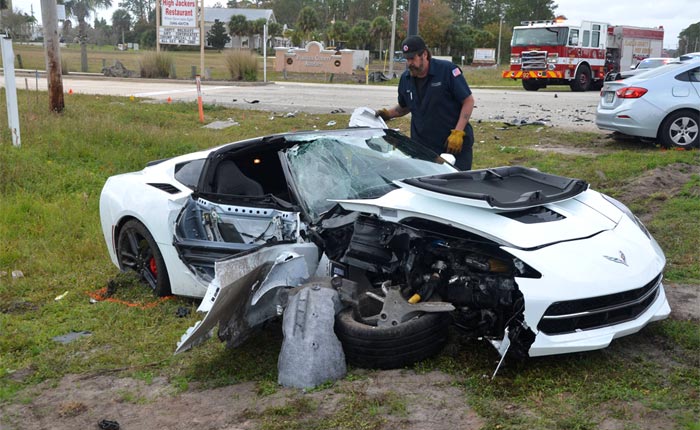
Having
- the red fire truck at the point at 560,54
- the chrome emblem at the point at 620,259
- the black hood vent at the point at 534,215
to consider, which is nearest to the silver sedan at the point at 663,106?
the black hood vent at the point at 534,215

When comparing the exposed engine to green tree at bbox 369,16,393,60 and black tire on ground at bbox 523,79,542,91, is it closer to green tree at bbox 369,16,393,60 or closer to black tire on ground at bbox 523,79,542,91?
black tire on ground at bbox 523,79,542,91

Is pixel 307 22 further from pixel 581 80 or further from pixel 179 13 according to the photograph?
pixel 581 80

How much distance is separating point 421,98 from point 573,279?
3431mm

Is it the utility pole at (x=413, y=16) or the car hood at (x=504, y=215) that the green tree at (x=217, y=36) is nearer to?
the utility pole at (x=413, y=16)

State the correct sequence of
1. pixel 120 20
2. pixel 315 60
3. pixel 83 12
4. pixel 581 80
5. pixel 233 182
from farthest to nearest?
pixel 120 20 < pixel 83 12 < pixel 315 60 < pixel 581 80 < pixel 233 182

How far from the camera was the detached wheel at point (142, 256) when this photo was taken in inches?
207

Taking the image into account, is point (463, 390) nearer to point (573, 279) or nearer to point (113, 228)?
point (573, 279)

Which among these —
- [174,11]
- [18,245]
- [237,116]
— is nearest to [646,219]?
[18,245]

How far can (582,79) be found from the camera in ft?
85.6

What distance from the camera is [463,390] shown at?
138 inches

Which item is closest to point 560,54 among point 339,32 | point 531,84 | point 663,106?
point 531,84

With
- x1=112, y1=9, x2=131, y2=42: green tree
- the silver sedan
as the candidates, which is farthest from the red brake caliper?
x1=112, y1=9, x2=131, y2=42: green tree

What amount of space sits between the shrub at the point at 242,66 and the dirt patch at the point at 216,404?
26403 millimetres

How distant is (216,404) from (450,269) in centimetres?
146
